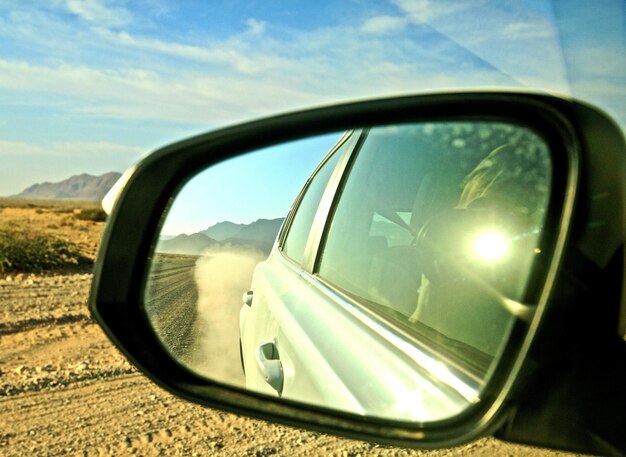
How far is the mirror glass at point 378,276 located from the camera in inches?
59.0

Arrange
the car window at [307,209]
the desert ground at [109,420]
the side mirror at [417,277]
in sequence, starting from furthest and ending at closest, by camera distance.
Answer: the desert ground at [109,420], the car window at [307,209], the side mirror at [417,277]

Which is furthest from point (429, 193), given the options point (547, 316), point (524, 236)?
point (547, 316)

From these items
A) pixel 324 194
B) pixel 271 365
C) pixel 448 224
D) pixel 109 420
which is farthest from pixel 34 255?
pixel 448 224

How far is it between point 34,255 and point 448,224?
51.9 feet

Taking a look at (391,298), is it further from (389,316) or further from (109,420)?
(109,420)

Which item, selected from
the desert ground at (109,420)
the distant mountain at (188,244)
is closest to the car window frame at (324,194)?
the distant mountain at (188,244)

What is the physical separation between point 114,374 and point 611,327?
5931 millimetres

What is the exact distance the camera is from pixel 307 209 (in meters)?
3.08

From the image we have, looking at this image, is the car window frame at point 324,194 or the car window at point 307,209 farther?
the car window at point 307,209

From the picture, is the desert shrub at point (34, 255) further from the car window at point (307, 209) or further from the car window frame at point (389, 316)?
the car window frame at point (389, 316)

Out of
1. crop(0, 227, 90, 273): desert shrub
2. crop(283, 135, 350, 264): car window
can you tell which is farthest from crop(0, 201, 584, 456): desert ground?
crop(0, 227, 90, 273): desert shrub

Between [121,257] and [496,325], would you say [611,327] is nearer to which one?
[496,325]

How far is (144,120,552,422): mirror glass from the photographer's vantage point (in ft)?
4.91

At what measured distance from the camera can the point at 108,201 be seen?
1.95 meters
